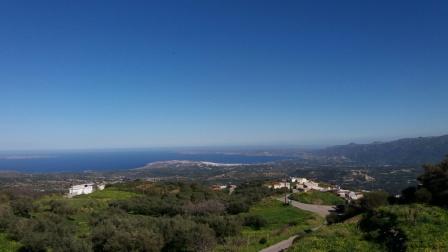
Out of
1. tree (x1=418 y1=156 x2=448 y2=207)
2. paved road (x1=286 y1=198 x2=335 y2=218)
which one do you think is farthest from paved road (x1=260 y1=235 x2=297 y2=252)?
paved road (x1=286 y1=198 x2=335 y2=218)

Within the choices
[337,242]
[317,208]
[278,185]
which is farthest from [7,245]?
[278,185]

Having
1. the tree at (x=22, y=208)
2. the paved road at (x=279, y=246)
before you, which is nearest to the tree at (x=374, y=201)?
the paved road at (x=279, y=246)

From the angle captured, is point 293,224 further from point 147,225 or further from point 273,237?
point 147,225

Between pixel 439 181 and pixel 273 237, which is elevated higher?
pixel 439 181

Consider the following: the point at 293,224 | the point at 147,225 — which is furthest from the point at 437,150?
the point at 147,225

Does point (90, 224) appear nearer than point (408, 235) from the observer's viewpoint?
No

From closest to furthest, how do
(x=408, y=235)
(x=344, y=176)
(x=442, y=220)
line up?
(x=408, y=235) < (x=442, y=220) < (x=344, y=176)
